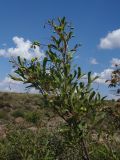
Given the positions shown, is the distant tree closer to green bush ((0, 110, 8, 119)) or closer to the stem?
the stem

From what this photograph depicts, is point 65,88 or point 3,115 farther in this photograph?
point 3,115

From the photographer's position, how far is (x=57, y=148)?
53.9 ft

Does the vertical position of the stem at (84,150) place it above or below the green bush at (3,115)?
below

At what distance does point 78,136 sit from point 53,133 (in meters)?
7.80

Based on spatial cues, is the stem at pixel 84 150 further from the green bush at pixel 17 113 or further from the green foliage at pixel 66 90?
the green bush at pixel 17 113

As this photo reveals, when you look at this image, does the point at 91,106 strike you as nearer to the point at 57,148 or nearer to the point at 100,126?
the point at 100,126

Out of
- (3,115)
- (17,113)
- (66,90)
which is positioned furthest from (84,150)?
(17,113)

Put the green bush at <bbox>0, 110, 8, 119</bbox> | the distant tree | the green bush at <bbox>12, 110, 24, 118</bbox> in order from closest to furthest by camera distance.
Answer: the distant tree < the green bush at <bbox>0, 110, 8, 119</bbox> < the green bush at <bbox>12, 110, 24, 118</bbox>

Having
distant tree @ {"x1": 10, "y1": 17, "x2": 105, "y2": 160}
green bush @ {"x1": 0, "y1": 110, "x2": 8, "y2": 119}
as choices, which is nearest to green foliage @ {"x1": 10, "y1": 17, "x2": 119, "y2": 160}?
distant tree @ {"x1": 10, "y1": 17, "x2": 105, "y2": 160}

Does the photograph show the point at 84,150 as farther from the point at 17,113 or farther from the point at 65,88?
the point at 17,113

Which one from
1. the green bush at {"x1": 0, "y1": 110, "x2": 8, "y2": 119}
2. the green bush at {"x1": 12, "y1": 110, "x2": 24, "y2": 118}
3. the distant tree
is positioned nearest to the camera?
the distant tree

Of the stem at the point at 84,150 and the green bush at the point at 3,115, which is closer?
the stem at the point at 84,150

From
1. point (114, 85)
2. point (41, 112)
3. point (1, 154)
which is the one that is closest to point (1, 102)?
point (41, 112)

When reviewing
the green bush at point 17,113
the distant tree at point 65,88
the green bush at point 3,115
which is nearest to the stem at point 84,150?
the distant tree at point 65,88
